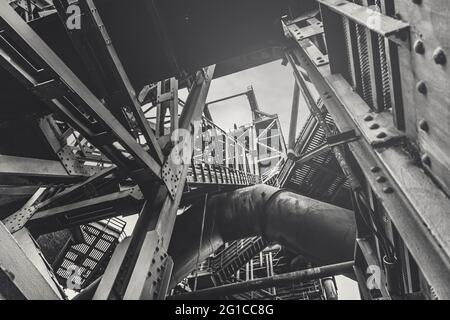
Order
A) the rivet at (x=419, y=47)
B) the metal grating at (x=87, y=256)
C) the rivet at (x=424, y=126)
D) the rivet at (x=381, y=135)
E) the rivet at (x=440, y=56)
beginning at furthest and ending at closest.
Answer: the metal grating at (x=87, y=256) → the rivet at (x=381, y=135) → the rivet at (x=424, y=126) → the rivet at (x=419, y=47) → the rivet at (x=440, y=56)

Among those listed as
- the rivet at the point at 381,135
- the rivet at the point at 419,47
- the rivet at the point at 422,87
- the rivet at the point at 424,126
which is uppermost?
the rivet at the point at 419,47

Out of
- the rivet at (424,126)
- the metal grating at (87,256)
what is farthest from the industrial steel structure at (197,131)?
the metal grating at (87,256)

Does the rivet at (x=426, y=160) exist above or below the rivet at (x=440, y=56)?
below

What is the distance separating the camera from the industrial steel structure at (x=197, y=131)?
69.1 inches

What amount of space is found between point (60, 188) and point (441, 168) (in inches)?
237

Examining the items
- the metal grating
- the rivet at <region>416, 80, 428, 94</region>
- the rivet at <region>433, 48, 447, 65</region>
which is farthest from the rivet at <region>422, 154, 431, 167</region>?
the metal grating

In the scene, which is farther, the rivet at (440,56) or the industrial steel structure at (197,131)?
the industrial steel structure at (197,131)

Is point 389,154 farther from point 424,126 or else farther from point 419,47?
point 419,47

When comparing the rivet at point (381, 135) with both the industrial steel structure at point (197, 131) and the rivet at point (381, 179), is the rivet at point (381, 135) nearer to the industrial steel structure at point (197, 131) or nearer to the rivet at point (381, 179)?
the industrial steel structure at point (197, 131)

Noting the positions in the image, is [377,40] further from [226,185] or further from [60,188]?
[60,188]

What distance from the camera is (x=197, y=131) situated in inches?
205

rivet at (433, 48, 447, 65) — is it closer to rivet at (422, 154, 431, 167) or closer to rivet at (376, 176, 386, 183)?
rivet at (422, 154, 431, 167)

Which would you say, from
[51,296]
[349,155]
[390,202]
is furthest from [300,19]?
[51,296]

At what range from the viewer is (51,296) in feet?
7.02
